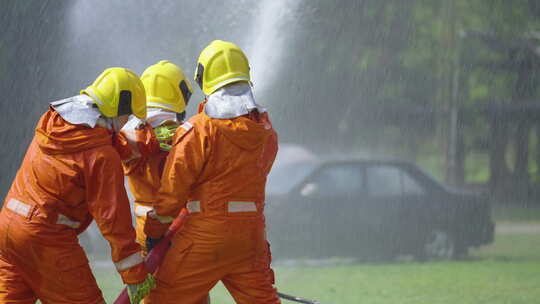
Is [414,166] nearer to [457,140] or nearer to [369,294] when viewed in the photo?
[457,140]

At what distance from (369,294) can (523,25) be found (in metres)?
4.52

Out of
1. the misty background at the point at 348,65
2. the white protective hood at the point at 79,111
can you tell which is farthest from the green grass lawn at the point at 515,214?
the white protective hood at the point at 79,111

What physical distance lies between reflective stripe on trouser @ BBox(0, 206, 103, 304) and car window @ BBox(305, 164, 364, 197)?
554cm

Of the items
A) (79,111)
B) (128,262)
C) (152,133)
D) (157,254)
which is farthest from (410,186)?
(79,111)

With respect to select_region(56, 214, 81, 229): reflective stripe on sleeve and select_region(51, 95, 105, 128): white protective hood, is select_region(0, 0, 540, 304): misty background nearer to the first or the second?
select_region(56, 214, 81, 229): reflective stripe on sleeve

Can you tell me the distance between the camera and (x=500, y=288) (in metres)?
7.50

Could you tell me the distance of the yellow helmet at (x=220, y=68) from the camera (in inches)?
156

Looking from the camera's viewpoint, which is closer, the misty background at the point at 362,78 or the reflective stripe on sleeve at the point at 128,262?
the reflective stripe on sleeve at the point at 128,262

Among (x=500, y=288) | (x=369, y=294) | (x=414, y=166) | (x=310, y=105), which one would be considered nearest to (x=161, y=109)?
(x=369, y=294)

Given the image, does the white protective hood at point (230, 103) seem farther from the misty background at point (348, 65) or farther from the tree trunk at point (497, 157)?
the tree trunk at point (497, 157)

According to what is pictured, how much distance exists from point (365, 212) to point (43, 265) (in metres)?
5.93

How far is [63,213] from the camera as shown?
12.6 ft

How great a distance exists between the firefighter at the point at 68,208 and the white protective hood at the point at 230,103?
1.51 ft

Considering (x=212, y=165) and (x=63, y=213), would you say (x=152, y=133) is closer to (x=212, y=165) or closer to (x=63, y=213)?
(x=212, y=165)
